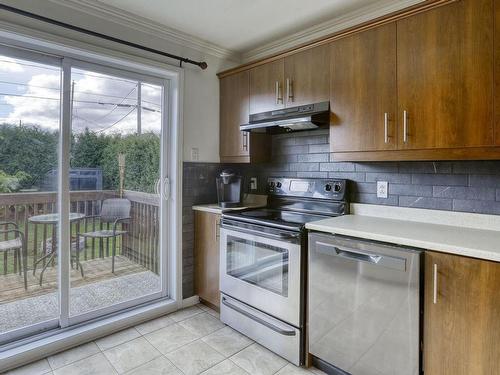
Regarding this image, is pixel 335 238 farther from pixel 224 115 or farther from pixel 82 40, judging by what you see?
pixel 82 40

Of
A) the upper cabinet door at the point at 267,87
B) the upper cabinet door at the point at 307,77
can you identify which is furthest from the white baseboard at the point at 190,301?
the upper cabinet door at the point at 307,77

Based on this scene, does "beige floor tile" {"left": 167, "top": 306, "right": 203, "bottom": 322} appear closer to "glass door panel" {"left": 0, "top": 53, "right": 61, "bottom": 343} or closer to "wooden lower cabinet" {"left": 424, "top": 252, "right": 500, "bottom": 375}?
"glass door panel" {"left": 0, "top": 53, "right": 61, "bottom": 343}

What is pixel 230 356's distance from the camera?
2066mm

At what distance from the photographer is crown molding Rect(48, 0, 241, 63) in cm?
213

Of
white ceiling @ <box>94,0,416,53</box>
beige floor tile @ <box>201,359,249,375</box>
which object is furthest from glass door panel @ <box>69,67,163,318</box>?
beige floor tile @ <box>201,359,249,375</box>

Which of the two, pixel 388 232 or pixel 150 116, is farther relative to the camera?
pixel 150 116

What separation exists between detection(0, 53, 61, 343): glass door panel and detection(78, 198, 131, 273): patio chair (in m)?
0.32

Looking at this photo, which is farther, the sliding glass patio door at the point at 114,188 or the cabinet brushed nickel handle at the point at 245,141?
the cabinet brushed nickel handle at the point at 245,141

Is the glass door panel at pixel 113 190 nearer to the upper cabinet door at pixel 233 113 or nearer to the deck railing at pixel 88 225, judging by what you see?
the deck railing at pixel 88 225

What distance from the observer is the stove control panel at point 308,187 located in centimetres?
236

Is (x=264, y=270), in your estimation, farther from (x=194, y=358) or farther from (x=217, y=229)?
(x=194, y=358)

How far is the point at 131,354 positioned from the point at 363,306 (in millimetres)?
1566

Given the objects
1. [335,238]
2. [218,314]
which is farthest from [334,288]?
[218,314]

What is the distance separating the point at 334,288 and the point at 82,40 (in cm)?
239
